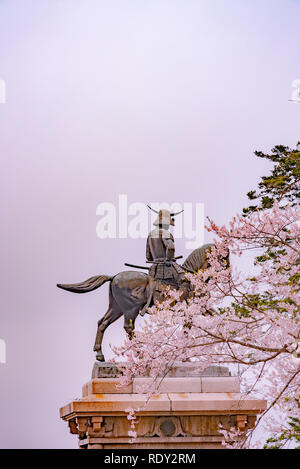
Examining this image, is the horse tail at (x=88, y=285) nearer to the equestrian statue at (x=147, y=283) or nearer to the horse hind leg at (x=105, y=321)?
the equestrian statue at (x=147, y=283)

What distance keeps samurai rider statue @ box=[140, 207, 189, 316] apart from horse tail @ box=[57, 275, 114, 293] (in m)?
0.63

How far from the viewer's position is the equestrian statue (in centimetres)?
1212

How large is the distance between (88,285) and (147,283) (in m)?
0.80

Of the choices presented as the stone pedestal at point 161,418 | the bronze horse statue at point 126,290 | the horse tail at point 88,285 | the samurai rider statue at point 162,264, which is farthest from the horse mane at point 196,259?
the stone pedestal at point 161,418

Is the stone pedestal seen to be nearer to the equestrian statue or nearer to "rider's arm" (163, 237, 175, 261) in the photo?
the equestrian statue

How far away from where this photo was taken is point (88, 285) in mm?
12344

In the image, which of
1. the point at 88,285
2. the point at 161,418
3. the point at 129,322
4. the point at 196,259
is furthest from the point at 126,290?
the point at 161,418

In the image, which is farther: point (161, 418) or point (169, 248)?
point (169, 248)

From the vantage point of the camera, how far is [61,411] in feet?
40.0

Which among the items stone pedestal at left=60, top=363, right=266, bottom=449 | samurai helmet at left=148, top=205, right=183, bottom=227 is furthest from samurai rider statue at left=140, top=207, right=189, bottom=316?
stone pedestal at left=60, top=363, right=266, bottom=449

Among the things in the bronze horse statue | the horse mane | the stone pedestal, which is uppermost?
the horse mane

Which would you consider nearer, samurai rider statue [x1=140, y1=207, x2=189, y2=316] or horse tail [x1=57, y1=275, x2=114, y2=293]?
samurai rider statue [x1=140, y1=207, x2=189, y2=316]

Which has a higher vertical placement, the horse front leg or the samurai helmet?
the samurai helmet

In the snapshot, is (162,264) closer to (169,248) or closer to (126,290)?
(169,248)
